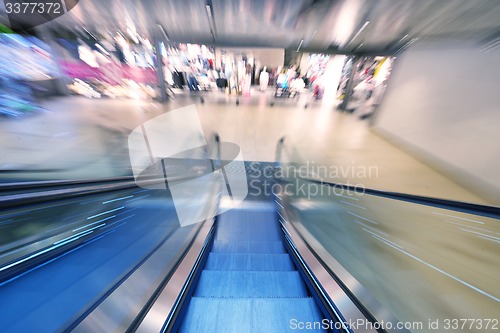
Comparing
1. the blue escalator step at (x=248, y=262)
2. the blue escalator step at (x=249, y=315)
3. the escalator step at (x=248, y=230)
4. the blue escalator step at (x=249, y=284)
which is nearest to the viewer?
the blue escalator step at (x=249, y=315)

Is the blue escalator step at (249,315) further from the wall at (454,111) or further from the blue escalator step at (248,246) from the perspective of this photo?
the wall at (454,111)

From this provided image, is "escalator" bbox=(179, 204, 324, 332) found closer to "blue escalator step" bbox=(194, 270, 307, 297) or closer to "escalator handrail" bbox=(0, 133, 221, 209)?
"blue escalator step" bbox=(194, 270, 307, 297)

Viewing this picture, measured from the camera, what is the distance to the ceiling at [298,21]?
Answer: 159 inches

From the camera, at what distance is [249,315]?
4.45ft

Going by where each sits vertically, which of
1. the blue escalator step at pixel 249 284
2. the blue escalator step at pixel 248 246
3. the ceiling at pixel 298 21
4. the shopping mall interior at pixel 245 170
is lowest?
the blue escalator step at pixel 248 246

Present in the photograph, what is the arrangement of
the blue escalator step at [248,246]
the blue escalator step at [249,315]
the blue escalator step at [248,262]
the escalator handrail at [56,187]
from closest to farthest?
1. the escalator handrail at [56,187]
2. the blue escalator step at [249,315]
3. the blue escalator step at [248,262]
4. the blue escalator step at [248,246]

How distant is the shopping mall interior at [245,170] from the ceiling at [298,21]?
0.06 m

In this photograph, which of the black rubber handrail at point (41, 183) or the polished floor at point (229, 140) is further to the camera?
the polished floor at point (229, 140)

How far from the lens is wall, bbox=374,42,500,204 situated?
368 cm

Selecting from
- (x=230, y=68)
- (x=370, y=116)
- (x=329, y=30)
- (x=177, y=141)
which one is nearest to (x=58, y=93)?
(x=177, y=141)

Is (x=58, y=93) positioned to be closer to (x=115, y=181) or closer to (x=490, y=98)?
(x=115, y=181)

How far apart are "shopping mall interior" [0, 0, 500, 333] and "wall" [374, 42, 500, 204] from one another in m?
0.04

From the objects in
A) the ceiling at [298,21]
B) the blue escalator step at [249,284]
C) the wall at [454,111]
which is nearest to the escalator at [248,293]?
the blue escalator step at [249,284]

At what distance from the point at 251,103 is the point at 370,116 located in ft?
18.0
